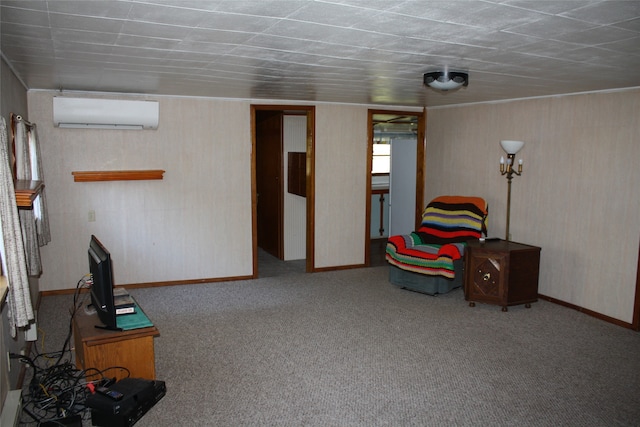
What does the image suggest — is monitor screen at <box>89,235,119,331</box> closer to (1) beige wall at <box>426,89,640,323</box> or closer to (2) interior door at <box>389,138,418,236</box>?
(1) beige wall at <box>426,89,640,323</box>

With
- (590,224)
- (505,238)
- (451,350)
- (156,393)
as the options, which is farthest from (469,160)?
(156,393)

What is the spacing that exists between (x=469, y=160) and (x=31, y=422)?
17.0 ft

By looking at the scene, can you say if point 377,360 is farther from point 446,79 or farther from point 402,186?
point 402,186

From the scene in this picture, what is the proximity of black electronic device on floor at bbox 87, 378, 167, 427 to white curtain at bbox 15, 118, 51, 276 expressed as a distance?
1.26 metres

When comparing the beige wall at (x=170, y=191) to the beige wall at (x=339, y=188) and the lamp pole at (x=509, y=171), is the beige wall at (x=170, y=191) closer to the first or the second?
the beige wall at (x=339, y=188)

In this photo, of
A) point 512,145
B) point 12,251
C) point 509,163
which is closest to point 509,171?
point 509,163

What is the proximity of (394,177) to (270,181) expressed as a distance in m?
1.90

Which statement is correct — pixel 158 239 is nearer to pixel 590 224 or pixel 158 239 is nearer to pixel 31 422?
pixel 31 422

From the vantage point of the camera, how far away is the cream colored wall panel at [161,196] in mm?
5320

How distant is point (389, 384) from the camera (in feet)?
11.0

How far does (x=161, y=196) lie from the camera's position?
5684 millimetres

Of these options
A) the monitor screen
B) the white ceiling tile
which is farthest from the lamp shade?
the monitor screen

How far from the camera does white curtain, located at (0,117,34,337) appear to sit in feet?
8.57

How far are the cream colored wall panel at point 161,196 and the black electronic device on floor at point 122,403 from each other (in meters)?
2.85
